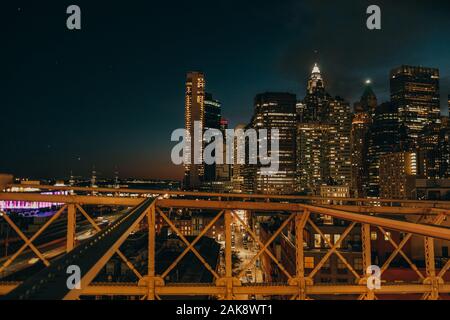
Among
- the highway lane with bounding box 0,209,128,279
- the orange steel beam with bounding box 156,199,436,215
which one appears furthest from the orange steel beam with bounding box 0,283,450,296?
the highway lane with bounding box 0,209,128,279

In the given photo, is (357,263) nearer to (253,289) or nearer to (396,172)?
(253,289)

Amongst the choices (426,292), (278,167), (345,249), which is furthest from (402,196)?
A: (426,292)

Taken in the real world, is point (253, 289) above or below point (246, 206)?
below

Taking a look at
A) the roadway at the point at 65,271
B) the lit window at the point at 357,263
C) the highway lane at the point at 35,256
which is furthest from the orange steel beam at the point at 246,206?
the highway lane at the point at 35,256

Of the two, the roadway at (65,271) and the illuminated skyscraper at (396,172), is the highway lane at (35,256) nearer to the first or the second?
the roadway at (65,271)

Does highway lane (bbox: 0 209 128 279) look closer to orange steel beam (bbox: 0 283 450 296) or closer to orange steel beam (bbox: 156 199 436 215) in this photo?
orange steel beam (bbox: 156 199 436 215)

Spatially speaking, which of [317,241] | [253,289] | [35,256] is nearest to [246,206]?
[253,289]

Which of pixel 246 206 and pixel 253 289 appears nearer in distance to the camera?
pixel 253 289

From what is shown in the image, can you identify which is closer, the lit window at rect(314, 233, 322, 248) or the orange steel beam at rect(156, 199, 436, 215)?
the orange steel beam at rect(156, 199, 436, 215)

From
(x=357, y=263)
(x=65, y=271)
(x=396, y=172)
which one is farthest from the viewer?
(x=396, y=172)
